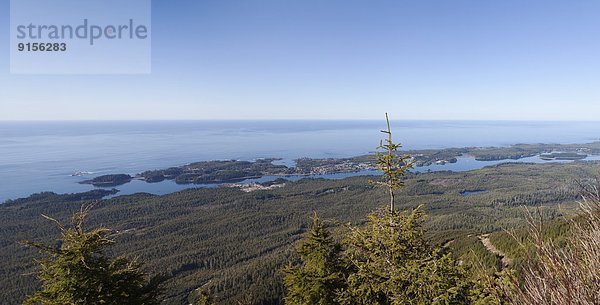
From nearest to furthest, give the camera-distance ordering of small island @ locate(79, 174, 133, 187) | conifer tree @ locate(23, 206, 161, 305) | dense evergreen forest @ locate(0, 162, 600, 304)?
conifer tree @ locate(23, 206, 161, 305) < dense evergreen forest @ locate(0, 162, 600, 304) < small island @ locate(79, 174, 133, 187)

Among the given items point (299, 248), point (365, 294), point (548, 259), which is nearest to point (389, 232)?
point (365, 294)

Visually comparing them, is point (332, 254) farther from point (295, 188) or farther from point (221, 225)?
point (295, 188)

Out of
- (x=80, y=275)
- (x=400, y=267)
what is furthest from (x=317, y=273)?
(x=80, y=275)

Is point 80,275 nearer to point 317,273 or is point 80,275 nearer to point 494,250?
point 317,273

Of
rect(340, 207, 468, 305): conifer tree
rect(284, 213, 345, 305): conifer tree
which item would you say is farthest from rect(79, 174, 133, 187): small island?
rect(340, 207, 468, 305): conifer tree

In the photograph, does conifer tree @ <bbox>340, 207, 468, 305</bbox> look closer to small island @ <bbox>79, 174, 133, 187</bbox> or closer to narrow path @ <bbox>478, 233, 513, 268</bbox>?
narrow path @ <bbox>478, 233, 513, 268</bbox>

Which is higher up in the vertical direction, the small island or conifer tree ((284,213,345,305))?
conifer tree ((284,213,345,305))
